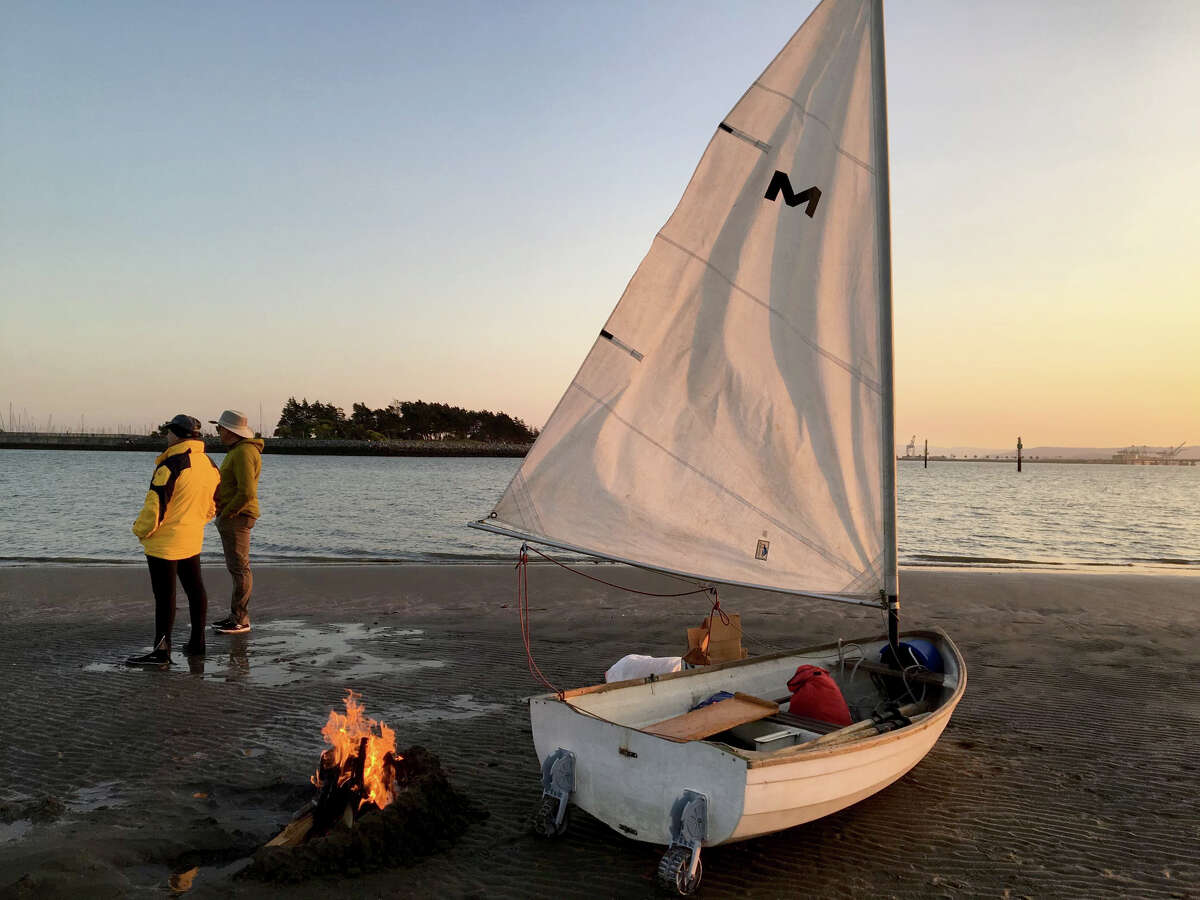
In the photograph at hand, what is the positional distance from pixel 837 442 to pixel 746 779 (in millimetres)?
2811

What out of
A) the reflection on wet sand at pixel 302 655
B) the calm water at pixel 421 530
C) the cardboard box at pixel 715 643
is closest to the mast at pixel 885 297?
the cardboard box at pixel 715 643

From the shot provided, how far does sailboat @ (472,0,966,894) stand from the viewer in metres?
6.03

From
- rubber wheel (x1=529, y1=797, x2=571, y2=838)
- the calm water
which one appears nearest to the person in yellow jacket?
rubber wheel (x1=529, y1=797, x2=571, y2=838)

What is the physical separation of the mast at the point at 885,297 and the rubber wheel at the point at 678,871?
2662mm

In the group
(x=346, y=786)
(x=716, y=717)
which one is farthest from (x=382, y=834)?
(x=716, y=717)

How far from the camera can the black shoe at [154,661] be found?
861 centimetres

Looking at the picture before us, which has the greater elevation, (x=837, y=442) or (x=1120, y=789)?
(x=837, y=442)

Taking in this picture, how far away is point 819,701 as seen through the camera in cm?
561

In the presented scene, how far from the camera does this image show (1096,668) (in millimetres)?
9484

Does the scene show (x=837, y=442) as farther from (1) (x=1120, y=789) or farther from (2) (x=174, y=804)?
(2) (x=174, y=804)

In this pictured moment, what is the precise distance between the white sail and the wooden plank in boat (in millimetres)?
923

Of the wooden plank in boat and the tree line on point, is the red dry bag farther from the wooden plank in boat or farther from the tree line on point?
the tree line on point

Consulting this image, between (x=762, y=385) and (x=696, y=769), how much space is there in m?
2.99

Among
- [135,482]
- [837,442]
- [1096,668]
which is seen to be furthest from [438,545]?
[135,482]
